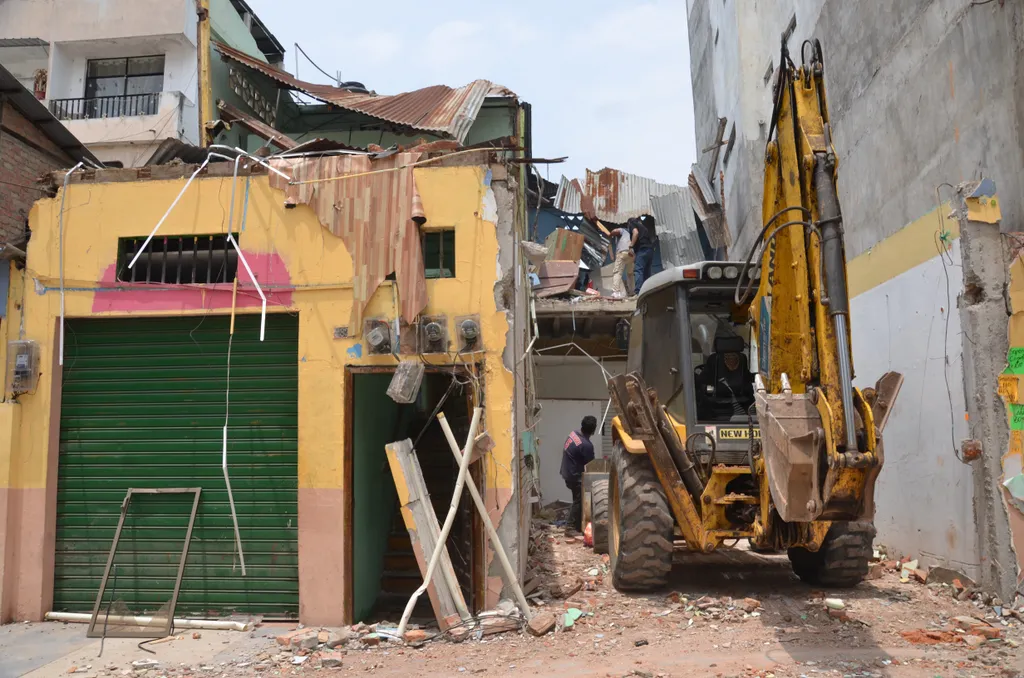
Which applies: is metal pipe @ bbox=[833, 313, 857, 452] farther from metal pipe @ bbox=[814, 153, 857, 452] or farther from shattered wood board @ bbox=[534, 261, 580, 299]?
shattered wood board @ bbox=[534, 261, 580, 299]

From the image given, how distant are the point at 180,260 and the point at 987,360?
23.2 ft

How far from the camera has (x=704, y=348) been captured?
23.1ft

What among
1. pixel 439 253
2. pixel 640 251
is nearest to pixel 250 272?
pixel 439 253

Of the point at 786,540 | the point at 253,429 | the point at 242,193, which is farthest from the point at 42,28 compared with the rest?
the point at 786,540

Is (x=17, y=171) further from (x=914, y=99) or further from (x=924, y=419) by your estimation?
(x=924, y=419)

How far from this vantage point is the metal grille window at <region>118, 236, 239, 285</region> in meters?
7.18

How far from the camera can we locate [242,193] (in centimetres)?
712

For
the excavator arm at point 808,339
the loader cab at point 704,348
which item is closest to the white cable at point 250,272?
the loader cab at point 704,348

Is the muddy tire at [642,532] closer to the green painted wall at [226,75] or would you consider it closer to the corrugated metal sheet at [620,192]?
the green painted wall at [226,75]

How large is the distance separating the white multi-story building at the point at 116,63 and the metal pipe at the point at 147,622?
9733mm

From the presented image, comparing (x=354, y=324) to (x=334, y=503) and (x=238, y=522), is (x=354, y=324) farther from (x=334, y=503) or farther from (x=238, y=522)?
(x=238, y=522)

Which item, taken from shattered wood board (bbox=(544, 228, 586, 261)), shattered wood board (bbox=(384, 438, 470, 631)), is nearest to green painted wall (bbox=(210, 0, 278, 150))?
shattered wood board (bbox=(544, 228, 586, 261))

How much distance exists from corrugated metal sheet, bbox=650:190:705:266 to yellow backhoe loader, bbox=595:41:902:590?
11.3 meters

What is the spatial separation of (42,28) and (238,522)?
13.6m
